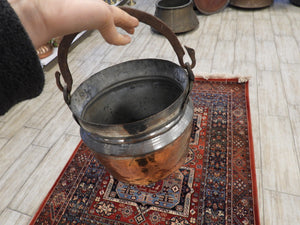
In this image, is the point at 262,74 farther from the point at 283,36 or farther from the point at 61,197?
the point at 61,197

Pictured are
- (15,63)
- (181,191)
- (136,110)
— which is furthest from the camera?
(136,110)

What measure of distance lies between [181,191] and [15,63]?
1.19m

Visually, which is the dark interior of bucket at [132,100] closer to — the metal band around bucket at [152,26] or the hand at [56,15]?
the metal band around bucket at [152,26]

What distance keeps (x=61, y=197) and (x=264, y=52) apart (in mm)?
2560

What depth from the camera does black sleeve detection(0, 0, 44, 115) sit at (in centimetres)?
36

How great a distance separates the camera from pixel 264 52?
247 cm

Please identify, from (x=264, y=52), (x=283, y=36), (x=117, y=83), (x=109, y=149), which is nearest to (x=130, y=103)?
(x=117, y=83)

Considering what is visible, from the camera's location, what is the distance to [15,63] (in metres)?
0.39

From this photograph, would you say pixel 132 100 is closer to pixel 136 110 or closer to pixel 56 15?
pixel 136 110

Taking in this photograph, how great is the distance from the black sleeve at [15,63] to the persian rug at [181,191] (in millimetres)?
1039

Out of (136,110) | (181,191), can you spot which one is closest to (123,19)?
(136,110)

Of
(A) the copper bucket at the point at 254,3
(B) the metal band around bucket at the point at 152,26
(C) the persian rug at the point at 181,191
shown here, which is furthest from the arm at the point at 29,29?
(A) the copper bucket at the point at 254,3

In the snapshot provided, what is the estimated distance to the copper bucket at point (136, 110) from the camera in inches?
34.9

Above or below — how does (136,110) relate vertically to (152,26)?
below
